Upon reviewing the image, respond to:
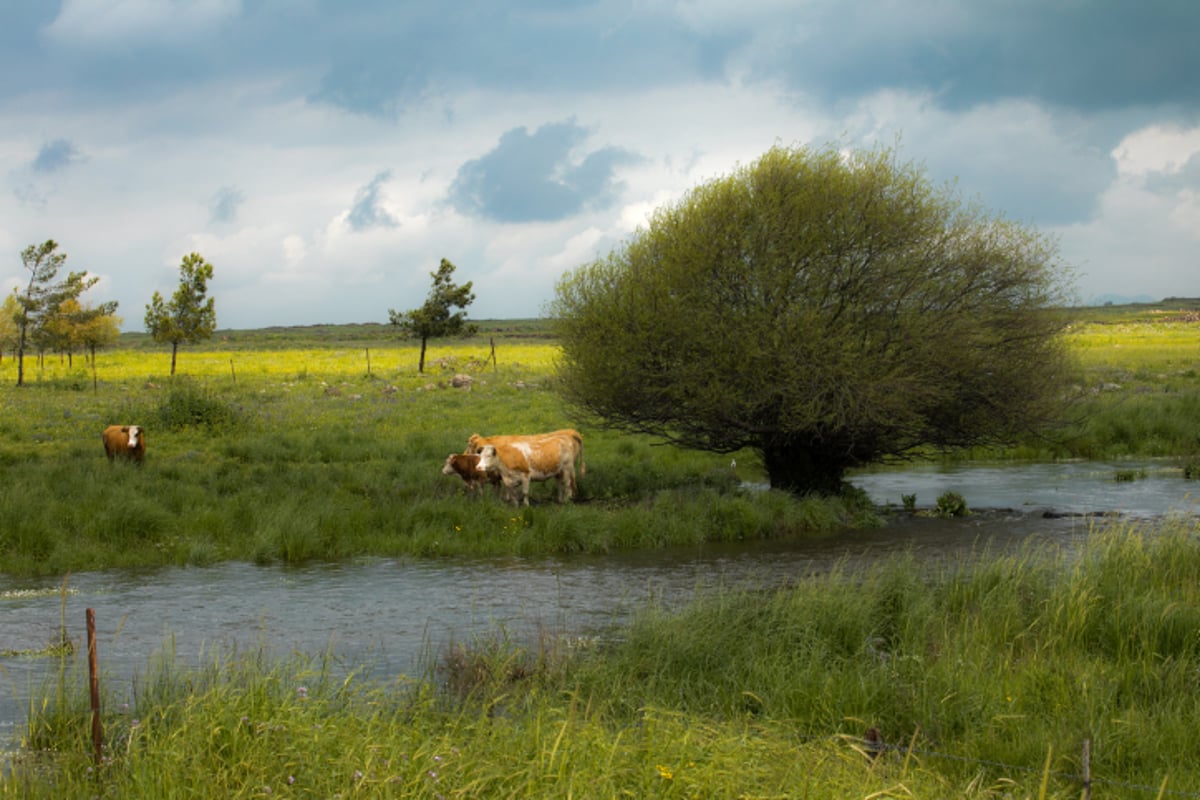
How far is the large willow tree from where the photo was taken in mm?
20219

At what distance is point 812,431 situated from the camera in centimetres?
2209

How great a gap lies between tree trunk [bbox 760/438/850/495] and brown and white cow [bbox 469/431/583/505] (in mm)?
4490

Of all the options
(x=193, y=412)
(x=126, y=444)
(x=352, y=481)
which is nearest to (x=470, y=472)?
(x=352, y=481)

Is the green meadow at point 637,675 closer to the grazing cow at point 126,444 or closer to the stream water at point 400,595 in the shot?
the grazing cow at point 126,444

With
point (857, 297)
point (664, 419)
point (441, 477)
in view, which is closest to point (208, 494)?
point (441, 477)

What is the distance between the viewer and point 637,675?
957 centimetres

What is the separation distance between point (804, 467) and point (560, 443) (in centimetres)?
547

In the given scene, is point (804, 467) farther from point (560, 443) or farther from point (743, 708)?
point (743, 708)

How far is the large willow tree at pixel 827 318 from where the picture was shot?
20.2 meters

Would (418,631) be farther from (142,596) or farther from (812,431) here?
(812,431)

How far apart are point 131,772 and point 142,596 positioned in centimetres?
826

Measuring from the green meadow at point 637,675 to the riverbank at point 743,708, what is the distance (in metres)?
0.03

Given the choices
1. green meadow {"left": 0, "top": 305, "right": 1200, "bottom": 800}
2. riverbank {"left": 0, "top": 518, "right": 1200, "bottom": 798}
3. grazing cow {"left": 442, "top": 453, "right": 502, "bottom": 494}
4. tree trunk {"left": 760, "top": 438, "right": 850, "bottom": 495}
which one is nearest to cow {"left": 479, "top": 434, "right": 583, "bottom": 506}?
grazing cow {"left": 442, "top": 453, "right": 502, "bottom": 494}

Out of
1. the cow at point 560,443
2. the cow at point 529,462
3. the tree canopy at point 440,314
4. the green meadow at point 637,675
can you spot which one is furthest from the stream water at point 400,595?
the tree canopy at point 440,314
